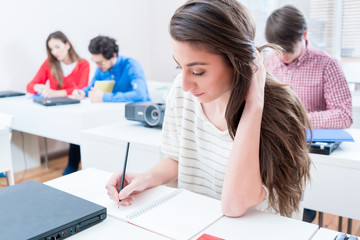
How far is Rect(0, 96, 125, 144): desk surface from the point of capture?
7.07 ft

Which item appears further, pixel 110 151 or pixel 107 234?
pixel 110 151

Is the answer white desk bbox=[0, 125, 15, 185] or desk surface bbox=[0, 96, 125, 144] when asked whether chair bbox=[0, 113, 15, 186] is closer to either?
white desk bbox=[0, 125, 15, 185]

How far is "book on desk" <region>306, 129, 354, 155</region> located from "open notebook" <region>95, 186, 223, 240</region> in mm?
586

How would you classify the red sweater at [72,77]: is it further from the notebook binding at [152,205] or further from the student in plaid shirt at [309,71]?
the notebook binding at [152,205]

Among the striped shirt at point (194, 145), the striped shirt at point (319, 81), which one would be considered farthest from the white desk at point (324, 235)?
the striped shirt at point (319, 81)

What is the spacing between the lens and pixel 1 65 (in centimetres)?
302

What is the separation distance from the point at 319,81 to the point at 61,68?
218cm

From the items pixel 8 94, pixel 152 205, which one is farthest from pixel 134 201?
pixel 8 94

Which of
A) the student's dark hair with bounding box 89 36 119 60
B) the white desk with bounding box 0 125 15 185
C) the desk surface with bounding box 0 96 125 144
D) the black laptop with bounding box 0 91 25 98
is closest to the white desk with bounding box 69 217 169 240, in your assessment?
the white desk with bounding box 0 125 15 185

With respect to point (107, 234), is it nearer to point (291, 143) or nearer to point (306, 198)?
point (291, 143)

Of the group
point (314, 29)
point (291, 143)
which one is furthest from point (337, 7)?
point (291, 143)

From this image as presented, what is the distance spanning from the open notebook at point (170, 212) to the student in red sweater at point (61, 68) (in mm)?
2328

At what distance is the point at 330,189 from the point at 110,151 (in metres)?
0.95

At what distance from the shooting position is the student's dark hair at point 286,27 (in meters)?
1.76
